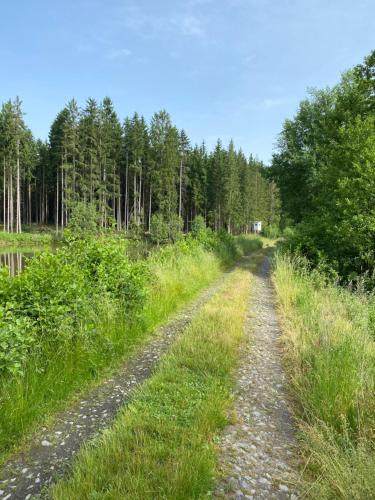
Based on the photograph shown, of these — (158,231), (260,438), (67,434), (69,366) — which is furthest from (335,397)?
(158,231)

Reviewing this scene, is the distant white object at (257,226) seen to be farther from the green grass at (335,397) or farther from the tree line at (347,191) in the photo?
the green grass at (335,397)

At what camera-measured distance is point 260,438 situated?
3195mm

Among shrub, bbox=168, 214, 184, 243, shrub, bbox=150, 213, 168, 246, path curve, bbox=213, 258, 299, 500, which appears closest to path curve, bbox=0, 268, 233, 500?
path curve, bbox=213, 258, 299, 500

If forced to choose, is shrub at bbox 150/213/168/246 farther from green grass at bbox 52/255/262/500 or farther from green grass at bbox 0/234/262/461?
green grass at bbox 52/255/262/500

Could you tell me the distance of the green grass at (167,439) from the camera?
2414 millimetres

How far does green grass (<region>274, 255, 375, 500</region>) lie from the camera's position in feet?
7.80

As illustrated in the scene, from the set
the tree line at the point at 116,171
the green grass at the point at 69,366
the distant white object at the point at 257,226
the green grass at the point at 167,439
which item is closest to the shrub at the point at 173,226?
the tree line at the point at 116,171

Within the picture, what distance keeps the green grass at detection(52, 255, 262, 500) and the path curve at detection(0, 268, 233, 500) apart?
24 centimetres

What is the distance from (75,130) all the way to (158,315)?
40175mm

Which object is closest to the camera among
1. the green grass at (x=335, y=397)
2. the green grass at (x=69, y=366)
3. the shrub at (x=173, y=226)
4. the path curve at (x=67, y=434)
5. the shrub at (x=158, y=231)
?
the green grass at (x=335, y=397)

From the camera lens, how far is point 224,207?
53469 mm

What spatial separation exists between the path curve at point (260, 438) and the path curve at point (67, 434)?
1.35m

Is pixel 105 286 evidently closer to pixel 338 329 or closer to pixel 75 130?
pixel 338 329

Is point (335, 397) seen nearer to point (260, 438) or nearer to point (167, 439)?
point (260, 438)
